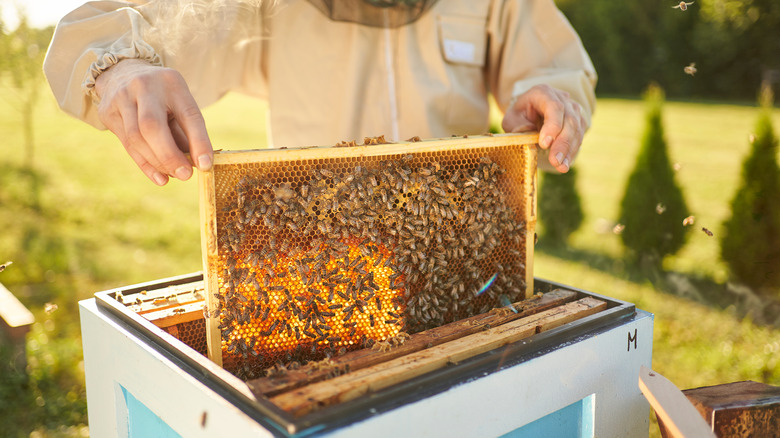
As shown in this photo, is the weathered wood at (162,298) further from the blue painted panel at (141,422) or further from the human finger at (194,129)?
the human finger at (194,129)

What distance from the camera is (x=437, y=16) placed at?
111 inches

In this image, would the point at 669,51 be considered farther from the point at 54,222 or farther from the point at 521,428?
the point at 521,428

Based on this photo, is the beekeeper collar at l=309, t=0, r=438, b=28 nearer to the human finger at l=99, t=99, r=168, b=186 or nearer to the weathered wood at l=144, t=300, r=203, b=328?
the human finger at l=99, t=99, r=168, b=186

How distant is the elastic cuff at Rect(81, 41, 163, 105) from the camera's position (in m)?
1.91

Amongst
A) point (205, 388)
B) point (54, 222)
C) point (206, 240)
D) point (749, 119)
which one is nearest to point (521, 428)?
point (205, 388)

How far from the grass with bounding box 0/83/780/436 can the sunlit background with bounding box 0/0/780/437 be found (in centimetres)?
2

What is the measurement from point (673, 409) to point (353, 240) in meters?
1.15

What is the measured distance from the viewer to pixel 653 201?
7.37 metres

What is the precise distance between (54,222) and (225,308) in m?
9.31

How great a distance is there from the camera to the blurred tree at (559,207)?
869 centimetres

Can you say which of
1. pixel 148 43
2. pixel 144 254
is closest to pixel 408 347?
pixel 148 43

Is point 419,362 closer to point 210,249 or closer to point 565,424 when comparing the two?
point 565,424

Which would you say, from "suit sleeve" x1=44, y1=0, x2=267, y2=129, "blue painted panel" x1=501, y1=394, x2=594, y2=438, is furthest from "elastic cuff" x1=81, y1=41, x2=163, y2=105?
"blue painted panel" x1=501, y1=394, x2=594, y2=438

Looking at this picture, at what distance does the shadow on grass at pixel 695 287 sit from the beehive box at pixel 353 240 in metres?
4.97
